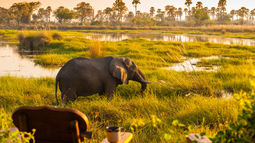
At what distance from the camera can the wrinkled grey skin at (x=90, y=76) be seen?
16.4 feet

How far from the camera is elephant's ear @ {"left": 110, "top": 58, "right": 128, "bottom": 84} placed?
17.3 feet

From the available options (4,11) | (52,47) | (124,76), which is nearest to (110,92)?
(124,76)

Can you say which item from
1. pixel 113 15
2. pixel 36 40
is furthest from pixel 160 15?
pixel 36 40

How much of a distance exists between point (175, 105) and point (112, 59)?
1.59 metres

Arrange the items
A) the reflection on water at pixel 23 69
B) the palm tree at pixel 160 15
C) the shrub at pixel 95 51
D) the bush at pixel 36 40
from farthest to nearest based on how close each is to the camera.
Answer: the palm tree at pixel 160 15
the bush at pixel 36 40
the shrub at pixel 95 51
the reflection on water at pixel 23 69

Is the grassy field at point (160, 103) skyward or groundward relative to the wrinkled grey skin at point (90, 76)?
groundward

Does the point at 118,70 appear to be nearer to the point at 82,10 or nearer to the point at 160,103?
the point at 160,103

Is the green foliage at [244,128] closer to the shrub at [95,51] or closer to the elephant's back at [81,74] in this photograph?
the elephant's back at [81,74]

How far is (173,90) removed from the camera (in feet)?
19.9

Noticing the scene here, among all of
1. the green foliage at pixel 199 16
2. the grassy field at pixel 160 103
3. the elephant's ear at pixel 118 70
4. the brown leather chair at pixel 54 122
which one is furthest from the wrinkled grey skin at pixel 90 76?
the green foliage at pixel 199 16

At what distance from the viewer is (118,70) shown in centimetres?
530

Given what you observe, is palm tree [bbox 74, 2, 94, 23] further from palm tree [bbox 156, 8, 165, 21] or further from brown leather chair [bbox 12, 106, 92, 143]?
brown leather chair [bbox 12, 106, 92, 143]

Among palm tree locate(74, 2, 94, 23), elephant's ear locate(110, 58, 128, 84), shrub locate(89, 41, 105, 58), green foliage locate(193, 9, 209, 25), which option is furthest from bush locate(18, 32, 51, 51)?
palm tree locate(74, 2, 94, 23)

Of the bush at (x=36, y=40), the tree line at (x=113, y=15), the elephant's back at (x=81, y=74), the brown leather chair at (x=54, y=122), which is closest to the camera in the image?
the brown leather chair at (x=54, y=122)
